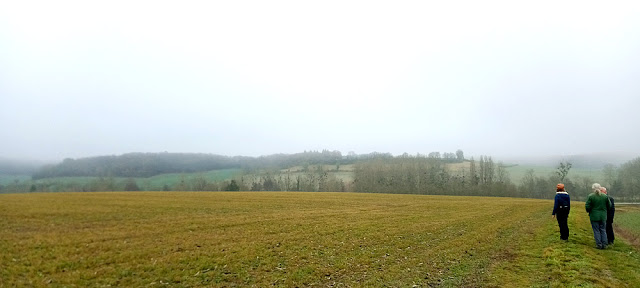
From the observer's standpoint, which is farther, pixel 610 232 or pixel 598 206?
pixel 610 232

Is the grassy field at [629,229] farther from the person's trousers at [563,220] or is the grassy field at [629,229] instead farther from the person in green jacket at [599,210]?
the person's trousers at [563,220]

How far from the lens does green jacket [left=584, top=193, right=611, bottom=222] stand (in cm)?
1423

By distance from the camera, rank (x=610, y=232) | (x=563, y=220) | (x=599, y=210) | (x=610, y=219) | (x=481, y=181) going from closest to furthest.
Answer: (x=599, y=210)
(x=610, y=219)
(x=610, y=232)
(x=563, y=220)
(x=481, y=181)

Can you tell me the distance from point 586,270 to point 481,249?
4512 mm

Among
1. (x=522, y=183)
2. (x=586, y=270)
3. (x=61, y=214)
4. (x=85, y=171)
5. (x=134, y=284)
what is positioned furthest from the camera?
(x=85, y=171)

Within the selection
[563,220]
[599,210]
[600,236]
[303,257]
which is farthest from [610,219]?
[303,257]

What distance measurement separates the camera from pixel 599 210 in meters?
14.3

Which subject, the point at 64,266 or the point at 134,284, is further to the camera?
the point at 64,266

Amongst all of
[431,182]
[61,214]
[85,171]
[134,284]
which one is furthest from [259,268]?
[85,171]

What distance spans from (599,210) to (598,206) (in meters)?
0.18

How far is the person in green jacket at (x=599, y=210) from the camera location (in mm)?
14281

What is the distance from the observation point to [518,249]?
15242mm

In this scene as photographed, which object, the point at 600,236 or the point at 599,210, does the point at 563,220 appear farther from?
the point at 599,210

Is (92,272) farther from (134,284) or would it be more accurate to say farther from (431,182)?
(431,182)
